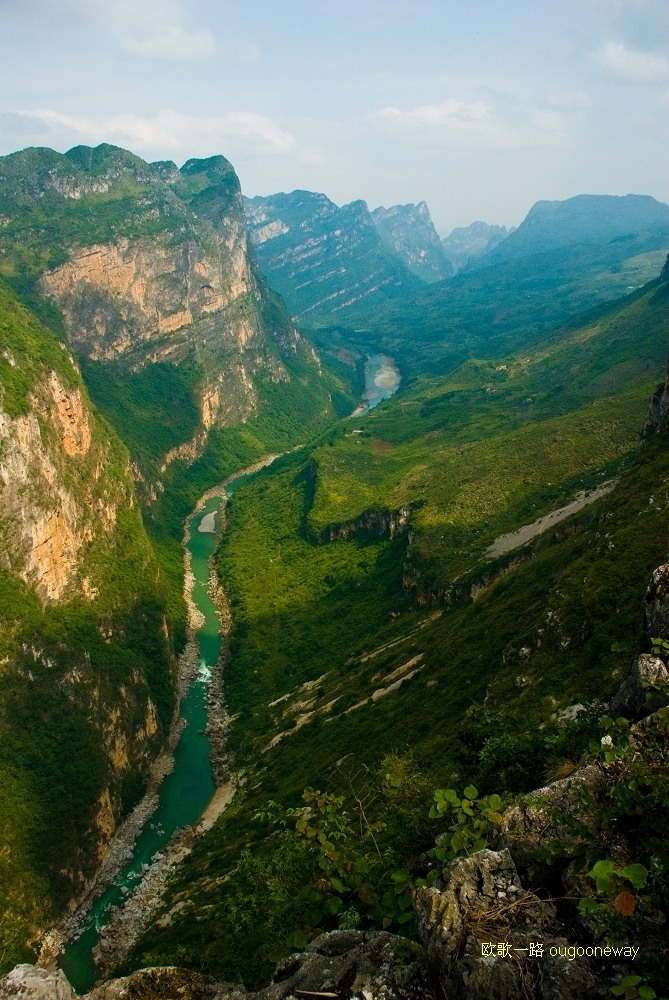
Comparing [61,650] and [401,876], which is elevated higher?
[401,876]

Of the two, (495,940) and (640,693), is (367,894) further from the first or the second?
(640,693)

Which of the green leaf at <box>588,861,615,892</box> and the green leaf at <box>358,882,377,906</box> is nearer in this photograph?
the green leaf at <box>588,861,615,892</box>

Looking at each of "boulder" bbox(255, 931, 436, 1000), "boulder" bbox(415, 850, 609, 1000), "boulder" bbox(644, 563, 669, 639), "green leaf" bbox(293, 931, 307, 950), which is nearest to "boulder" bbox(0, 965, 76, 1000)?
"boulder" bbox(255, 931, 436, 1000)

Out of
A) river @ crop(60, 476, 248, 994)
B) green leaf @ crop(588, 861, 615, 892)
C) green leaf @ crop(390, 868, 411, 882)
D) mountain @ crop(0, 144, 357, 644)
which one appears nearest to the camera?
green leaf @ crop(588, 861, 615, 892)

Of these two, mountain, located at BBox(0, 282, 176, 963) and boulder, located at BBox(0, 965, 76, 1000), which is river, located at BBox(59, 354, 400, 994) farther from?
boulder, located at BBox(0, 965, 76, 1000)

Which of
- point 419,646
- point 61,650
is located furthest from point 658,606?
point 61,650

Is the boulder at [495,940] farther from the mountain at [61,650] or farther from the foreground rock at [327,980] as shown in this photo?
the mountain at [61,650]
